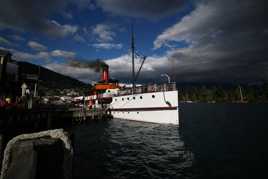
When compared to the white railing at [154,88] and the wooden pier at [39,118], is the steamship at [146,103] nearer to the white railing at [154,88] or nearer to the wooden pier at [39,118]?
the white railing at [154,88]

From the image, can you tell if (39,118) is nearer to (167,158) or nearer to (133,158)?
(133,158)

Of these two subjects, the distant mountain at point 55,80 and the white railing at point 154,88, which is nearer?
the white railing at point 154,88

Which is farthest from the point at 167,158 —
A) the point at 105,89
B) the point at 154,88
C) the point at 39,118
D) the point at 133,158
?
the point at 105,89

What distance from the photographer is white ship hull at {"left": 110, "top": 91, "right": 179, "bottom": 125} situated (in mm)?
21938

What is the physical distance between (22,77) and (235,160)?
27285 millimetres

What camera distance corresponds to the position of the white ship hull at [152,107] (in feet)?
72.0

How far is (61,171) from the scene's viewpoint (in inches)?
66.3

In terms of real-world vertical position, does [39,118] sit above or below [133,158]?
above

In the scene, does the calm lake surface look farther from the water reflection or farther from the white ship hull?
the white ship hull

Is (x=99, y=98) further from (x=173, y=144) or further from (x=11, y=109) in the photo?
(x=173, y=144)

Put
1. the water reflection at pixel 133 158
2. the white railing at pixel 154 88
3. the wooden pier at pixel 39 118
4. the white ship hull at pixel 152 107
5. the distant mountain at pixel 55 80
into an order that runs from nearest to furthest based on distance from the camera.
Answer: the water reflection at pixel 133 158 → the wooden pier at pixel 39 118 → the white ship hull at pixel 152 107 → the white railing at pixel 154 88 → the distant mountain at pixel 55 80

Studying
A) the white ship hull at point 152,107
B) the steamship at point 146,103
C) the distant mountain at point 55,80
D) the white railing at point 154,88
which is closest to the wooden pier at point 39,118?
the steamship at point 146,103

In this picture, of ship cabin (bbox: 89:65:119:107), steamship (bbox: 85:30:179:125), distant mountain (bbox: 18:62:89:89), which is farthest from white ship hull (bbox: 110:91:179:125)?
distant mountain (bbox: 18:62:89:89)

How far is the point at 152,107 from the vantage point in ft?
76.6
